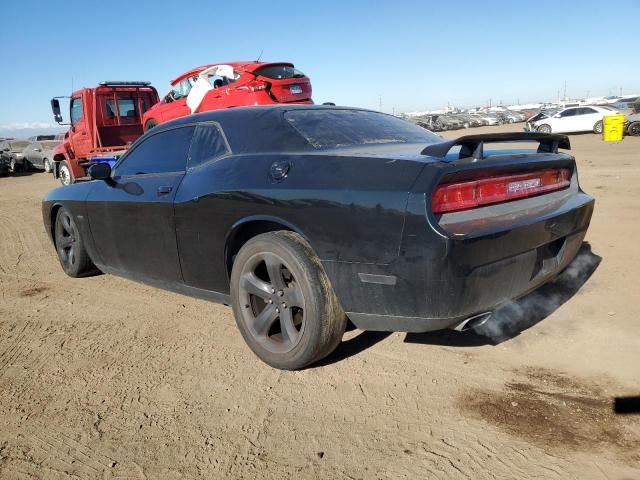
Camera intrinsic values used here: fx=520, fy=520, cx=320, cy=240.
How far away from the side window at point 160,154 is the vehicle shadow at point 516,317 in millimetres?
1970

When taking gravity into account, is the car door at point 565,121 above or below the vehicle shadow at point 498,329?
above

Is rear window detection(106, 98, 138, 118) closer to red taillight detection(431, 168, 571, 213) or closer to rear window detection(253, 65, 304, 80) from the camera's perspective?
rear window detection(253, 65, 304, 80)

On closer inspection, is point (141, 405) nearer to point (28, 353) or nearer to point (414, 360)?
point (28, 353)

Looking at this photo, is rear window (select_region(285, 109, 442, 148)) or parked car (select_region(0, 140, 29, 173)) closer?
rear window (select_region(285, 109, 442, 148))

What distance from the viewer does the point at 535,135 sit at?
2893 mm

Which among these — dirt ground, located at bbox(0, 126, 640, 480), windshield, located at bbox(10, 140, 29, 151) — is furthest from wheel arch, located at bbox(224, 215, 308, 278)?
windshield, located at bbox(10, 140, 29, 151)

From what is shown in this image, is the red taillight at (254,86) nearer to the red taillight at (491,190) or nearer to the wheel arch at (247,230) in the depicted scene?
the wheel arch at (247,230)

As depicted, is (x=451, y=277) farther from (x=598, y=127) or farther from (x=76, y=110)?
(x=598, y=127)

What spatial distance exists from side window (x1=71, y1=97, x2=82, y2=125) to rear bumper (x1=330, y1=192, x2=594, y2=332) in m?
11.4

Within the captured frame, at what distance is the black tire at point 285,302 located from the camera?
2.65 m

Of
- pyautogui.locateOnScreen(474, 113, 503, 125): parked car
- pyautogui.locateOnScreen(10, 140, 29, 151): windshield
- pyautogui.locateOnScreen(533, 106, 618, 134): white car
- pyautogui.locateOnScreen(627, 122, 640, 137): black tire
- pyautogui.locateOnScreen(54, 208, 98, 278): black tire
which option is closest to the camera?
pyautogui.locateOnScreen(54, 208, 98, 278): black tire

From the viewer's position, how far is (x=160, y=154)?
12.5 ft

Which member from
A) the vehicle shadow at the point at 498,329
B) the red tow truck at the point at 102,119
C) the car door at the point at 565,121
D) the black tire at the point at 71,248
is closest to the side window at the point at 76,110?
the red tow truck at the point at 102,119

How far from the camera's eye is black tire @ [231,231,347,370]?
8.71ft
